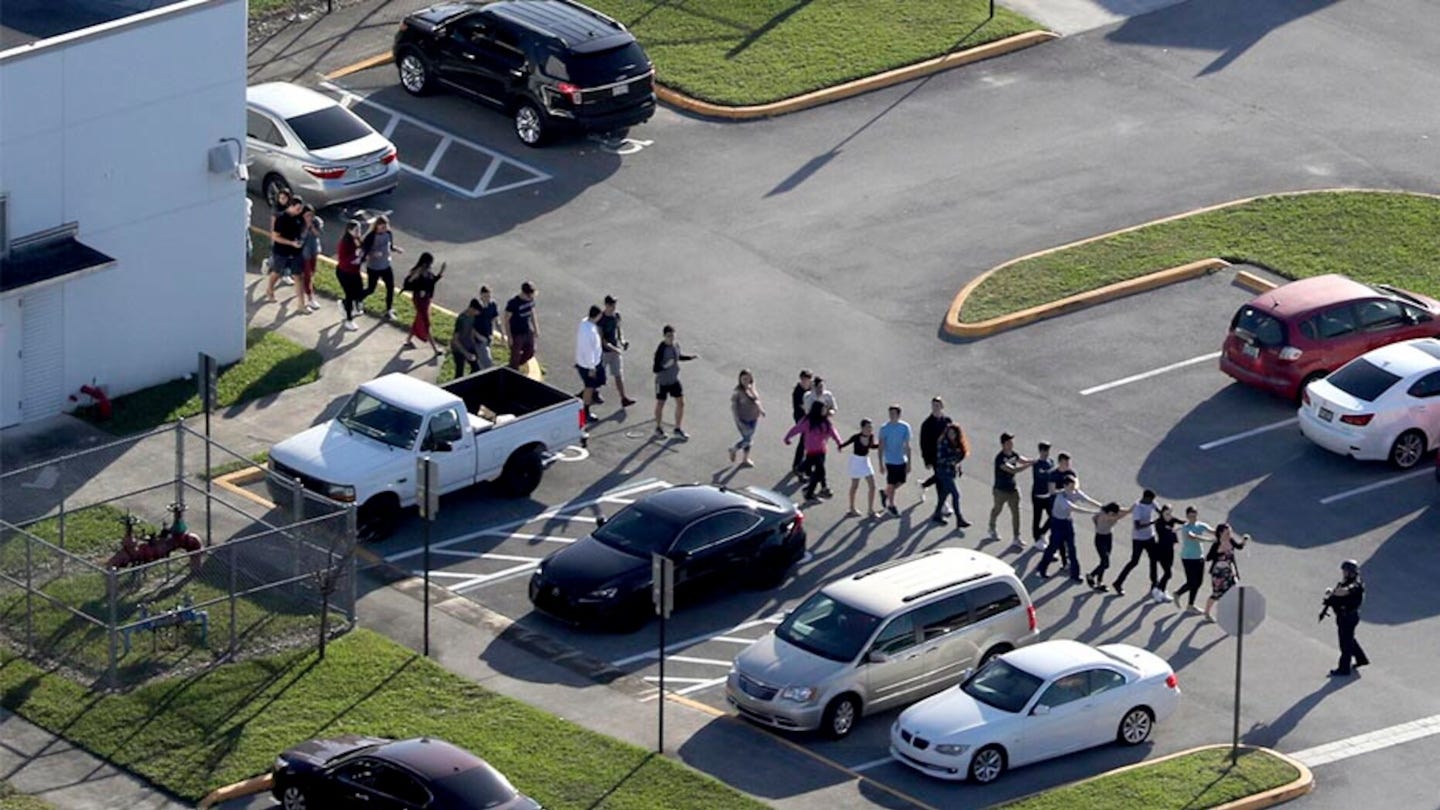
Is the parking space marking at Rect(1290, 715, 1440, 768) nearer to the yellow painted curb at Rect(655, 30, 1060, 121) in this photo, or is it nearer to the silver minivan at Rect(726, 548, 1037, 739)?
the silver minivan at Rect(726, 548, 1037, 739)

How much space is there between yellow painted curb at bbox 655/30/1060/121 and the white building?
10.8 meters

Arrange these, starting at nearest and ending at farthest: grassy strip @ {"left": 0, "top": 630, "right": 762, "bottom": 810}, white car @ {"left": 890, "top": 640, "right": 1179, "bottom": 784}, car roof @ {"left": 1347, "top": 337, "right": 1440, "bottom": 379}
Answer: grassy strip @ {"left": 0, "top": 630, "right": 762, "bottom": 810} < white car @ {"left": 890, "top": 640, "right": 1179, "bottom": 784} < car roof @ {"left": 1347, "top": 337, "right": 1440, "bottom": 379}

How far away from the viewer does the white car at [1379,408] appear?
41344 millimetres

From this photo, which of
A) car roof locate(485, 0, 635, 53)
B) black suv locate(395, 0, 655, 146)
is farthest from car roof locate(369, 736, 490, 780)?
car roof locate(485, 0, 635, 53)

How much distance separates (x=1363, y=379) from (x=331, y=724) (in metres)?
15.5

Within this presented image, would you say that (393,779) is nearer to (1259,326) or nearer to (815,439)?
(815,439)

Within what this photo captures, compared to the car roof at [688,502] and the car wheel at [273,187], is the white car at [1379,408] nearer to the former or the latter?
the car roof at [688,502]

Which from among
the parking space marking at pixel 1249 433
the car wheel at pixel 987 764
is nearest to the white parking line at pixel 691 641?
the car wheel at pixel 987 764

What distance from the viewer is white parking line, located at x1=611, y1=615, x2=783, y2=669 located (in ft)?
119

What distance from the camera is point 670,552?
36.9 metres

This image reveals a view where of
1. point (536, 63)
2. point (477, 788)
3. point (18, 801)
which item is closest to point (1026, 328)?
point (536, 63)

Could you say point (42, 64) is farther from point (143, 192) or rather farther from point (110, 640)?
point (110, 640)

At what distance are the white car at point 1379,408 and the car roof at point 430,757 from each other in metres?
14.6

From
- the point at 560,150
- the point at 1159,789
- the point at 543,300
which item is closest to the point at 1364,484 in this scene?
Result: the point at 1159,789
